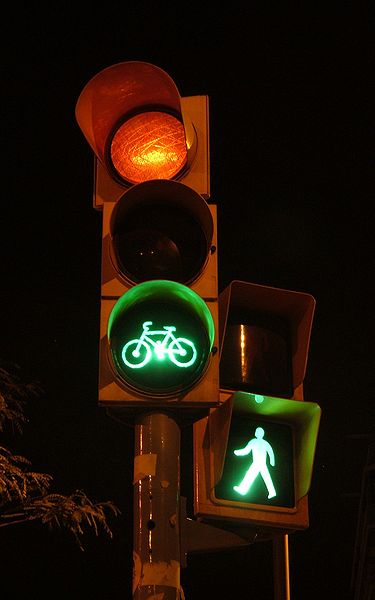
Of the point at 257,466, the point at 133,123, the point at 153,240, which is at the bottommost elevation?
the point at 257,466

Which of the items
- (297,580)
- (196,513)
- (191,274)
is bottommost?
(297,580)

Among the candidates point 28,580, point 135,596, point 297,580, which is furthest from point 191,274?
point 297,580

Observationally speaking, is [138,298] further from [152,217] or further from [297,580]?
[297,580]

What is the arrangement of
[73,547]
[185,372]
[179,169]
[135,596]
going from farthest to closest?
[73,547] < [179,169] < [185,372] < [135,596]

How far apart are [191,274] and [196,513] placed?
0.90 m

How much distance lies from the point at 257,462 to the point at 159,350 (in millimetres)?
714

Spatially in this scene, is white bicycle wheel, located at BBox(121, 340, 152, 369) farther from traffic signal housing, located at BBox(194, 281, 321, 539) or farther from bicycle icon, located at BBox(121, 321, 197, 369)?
traffic signal housing, located at BBox(194, 281, 321, 539)

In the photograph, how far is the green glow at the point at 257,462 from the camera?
Answer: 10.9 feet

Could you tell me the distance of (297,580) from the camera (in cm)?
2697

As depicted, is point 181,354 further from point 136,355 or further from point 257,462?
point 257,462

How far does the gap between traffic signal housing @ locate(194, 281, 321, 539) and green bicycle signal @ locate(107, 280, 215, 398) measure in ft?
1.23

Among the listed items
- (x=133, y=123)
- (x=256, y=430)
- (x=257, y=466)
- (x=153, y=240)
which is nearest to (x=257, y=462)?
(x=257, y=466)

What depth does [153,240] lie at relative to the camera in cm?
330

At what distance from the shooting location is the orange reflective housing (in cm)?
355
